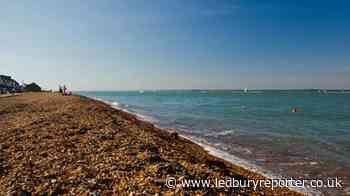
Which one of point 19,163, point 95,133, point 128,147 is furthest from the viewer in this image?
point 95,133

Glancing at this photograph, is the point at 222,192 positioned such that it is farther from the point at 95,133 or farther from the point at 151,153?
the point at 95,133

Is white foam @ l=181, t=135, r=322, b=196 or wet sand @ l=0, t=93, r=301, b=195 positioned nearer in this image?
wet sand @ l=0, t=93, r=301, b=195

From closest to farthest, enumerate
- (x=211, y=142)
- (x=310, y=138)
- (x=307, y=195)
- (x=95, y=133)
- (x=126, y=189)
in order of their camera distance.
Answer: (x=126, y=189) → (x=307, y=195) → (x=95, y=133) → (x=211, y=142) → (x=310, y=138)

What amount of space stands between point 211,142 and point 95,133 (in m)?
7.36

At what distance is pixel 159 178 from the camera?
6.09 metres

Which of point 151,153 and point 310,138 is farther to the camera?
point 310,138

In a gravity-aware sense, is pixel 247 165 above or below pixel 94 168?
below

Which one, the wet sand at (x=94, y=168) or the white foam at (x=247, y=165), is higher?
the wet sand at (x=94, y=168)

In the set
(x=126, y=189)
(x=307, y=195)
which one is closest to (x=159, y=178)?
(x=126, y=189)

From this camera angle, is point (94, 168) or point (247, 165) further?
point (247, 165)

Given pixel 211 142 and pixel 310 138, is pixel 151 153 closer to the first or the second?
pixel 211 142

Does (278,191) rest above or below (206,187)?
below

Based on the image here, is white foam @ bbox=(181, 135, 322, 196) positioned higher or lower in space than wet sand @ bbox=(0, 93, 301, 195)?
lower

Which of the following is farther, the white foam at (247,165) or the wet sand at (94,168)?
the white foam at (247,165)
